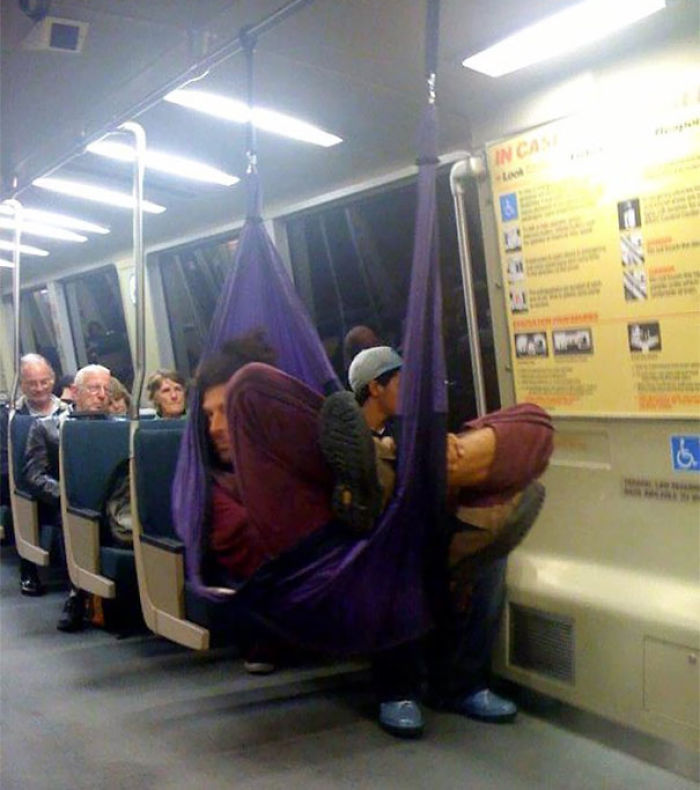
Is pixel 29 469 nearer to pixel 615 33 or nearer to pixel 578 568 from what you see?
pixel 578 568

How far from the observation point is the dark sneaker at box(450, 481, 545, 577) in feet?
8.49

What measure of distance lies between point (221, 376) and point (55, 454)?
2.33m

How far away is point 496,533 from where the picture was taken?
2.58 meters

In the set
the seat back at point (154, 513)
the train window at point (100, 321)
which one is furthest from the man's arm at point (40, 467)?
the train window at point (100, 321)

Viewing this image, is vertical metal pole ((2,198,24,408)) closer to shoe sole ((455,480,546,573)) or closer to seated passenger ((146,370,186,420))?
seated passenger ((146,370,186,420))

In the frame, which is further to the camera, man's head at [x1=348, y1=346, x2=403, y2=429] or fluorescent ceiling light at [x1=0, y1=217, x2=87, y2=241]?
fluorescent ceiling light at [x1=0, y1=217, x2=87, y2=241]

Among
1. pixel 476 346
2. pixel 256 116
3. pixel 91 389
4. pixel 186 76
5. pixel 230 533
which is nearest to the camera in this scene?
pixel 230 533

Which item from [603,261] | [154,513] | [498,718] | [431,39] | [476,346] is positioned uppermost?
[431,39]

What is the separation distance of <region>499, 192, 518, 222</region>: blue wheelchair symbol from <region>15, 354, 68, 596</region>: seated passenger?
10.5 ft

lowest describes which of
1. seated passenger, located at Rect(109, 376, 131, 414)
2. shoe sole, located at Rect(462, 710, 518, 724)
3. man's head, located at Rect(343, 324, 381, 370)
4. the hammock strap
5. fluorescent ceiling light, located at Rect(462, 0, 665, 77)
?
shoe sole, located at Rect(462, 710, 518, 724)

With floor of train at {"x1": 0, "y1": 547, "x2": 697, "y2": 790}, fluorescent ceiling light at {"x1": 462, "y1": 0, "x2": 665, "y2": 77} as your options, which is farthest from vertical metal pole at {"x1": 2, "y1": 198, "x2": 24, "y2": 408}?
fluorescent ceiling light at {"x1": 462, "y1": 0, "x2": 665, "y2": 77}

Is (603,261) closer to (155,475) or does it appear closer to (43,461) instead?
(155,475)

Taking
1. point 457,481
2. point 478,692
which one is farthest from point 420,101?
point 478,692

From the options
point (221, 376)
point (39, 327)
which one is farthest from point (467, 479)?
point (39, 327)
